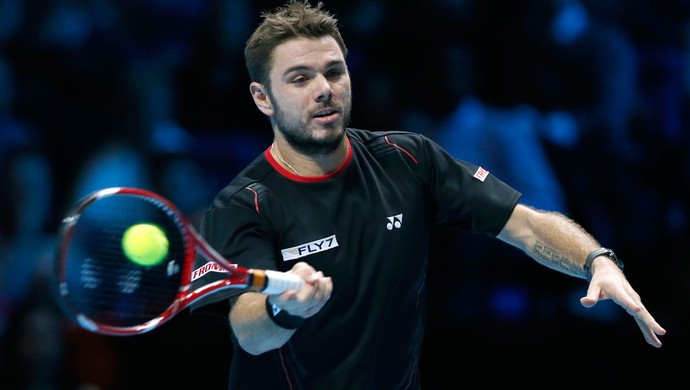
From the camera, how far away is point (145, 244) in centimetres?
370

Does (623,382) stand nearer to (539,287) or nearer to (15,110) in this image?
(539,287)

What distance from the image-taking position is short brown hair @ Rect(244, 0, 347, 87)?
391cm

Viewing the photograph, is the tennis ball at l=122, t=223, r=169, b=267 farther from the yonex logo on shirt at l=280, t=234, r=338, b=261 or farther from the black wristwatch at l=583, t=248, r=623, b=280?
the black wristwatch at l=583, t=248, r=623, b=280

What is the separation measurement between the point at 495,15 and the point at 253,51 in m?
3.63

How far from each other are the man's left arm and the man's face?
87 centimetres

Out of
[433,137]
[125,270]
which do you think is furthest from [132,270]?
[433,137]

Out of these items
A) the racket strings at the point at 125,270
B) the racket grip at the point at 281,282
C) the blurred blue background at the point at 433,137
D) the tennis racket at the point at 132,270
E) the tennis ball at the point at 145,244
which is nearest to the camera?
the racket grip at the point at 281,282

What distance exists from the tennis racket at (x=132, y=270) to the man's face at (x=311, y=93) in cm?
60

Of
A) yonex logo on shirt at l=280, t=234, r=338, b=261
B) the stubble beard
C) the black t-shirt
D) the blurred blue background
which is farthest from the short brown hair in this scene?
the blurred blue background

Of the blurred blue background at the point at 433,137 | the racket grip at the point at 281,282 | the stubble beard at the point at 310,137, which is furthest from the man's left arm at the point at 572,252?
the blurred blue background at the point at 433,137

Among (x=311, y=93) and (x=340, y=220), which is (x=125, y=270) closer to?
(x=340, y=220)

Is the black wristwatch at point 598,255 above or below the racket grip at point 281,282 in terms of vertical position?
above

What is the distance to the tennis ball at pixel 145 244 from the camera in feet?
12.0

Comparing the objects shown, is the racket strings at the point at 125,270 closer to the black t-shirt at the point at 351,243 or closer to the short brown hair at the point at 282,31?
the black t-shirt at the point at 351,243
